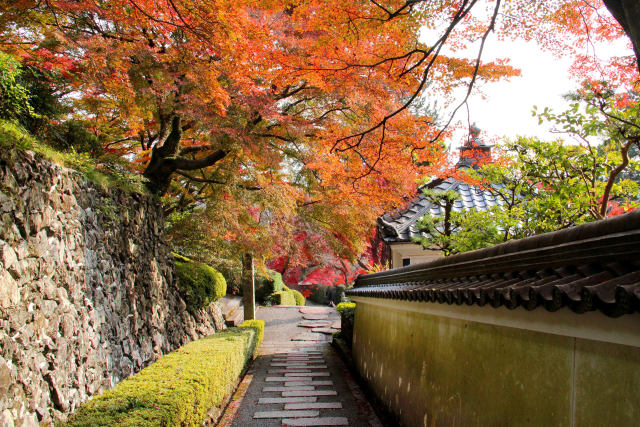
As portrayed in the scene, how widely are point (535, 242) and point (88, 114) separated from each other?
30.7ft

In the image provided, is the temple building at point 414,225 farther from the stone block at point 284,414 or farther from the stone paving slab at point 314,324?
the stone paving slab at point 314,324

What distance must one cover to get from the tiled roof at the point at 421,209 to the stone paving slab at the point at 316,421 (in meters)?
6.15

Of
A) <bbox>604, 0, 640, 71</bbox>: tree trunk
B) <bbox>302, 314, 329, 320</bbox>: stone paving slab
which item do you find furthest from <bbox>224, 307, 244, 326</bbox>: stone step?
<bbox>604, 0, 640, 71</bbox>: tree trunk

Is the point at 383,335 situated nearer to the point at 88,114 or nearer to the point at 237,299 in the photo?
the point at 88,114

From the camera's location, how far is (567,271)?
90.7 inches

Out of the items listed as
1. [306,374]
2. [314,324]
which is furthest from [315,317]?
[306,374]

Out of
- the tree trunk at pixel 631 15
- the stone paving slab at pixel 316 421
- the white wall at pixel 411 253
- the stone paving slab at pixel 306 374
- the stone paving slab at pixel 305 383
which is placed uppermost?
the tree trunk at pixel 631 15

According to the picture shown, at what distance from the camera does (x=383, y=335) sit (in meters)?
→ 7.23

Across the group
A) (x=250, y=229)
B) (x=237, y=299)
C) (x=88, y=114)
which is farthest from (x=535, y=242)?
(x=237, y=299)

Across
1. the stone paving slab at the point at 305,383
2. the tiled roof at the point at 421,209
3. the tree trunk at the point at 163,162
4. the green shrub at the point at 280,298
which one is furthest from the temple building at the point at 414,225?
the green shrub at the point at 280,298

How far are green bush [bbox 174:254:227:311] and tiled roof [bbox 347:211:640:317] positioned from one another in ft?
27.0

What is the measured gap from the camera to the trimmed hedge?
166 inches

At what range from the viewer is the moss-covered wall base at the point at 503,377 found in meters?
1.98

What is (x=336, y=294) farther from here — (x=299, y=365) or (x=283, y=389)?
(x=283, y=389)
